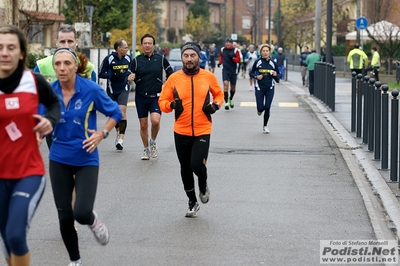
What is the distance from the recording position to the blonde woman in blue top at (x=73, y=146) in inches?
248

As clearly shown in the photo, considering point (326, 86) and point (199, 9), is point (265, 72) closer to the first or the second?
point (326, 86)

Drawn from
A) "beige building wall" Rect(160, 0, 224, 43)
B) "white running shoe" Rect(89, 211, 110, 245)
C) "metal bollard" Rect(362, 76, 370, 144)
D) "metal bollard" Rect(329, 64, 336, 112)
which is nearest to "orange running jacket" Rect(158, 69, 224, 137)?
"white running shoe" Rect(89, 211, 110, 245)

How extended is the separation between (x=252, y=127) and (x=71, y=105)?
1222cm

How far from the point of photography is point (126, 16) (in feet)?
148

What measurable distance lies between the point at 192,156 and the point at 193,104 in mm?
523

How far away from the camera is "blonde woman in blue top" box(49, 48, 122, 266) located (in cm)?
630

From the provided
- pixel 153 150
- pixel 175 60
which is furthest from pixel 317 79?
pixel 175 60

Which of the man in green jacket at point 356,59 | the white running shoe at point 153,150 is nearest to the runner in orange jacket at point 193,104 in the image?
the white running shoe at point 153,150

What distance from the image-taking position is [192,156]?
8602 mm

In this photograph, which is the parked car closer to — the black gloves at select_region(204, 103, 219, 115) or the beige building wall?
the black gloves at select_region(204, 103, 219, 115)

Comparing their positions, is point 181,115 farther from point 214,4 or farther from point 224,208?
point 214,4

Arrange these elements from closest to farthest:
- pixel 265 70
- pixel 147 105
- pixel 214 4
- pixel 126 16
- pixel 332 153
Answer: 1. pixel 147 105
2. pixel 332 153
3. pixel 265 70
4. pixel 126 16
5. pixel 214 4

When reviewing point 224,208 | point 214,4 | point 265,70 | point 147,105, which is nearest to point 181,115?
point 224,208

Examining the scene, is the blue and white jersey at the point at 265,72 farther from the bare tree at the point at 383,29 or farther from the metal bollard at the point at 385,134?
the bare tree at the point at 383,29
